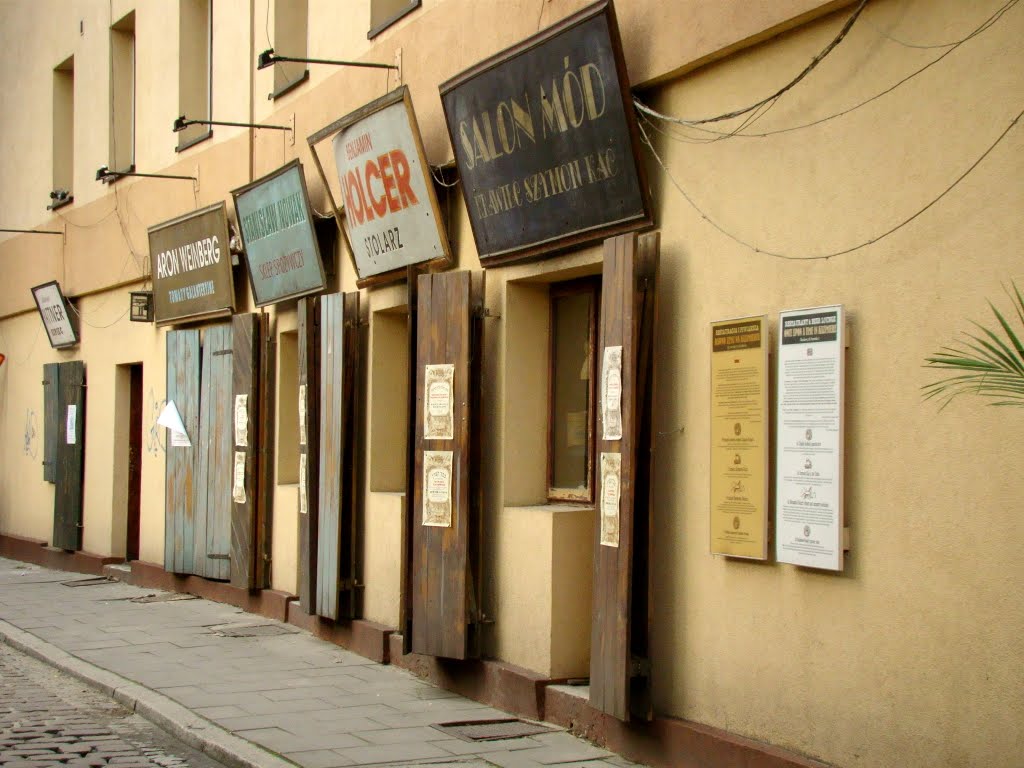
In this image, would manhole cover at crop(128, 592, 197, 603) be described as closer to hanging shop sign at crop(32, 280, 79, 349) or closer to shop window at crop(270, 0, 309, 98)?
hanging shop sign at crop(32, 280, 79, 349)

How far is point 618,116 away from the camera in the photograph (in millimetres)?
7250

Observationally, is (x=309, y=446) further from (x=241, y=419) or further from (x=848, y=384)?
(x=848, y=384)

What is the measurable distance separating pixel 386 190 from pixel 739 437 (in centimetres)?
416

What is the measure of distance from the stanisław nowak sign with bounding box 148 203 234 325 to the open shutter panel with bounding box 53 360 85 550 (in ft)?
10.0

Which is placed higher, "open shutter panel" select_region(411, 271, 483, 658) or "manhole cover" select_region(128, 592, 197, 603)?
"open shutter panel" select_region(411, 271, 483, 658)

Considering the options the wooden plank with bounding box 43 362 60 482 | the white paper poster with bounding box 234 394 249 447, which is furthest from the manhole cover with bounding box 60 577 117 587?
the white paper poster with bounding box 234 394 249 447

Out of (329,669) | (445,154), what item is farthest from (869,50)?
(329,669)

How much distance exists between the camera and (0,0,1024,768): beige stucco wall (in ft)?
17.5

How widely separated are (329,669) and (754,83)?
5.21 m

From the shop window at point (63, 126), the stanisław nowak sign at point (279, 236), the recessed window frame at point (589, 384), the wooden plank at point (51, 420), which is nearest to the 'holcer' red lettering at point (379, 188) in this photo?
the stanisław nowak sign at point (279, 236)

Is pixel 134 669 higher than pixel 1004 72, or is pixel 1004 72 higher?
pixel 1004 72

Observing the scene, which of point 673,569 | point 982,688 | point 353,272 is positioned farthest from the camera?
point 353,272

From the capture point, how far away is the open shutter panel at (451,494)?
8805 mm

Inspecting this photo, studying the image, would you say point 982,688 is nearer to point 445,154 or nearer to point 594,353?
point 594,353
